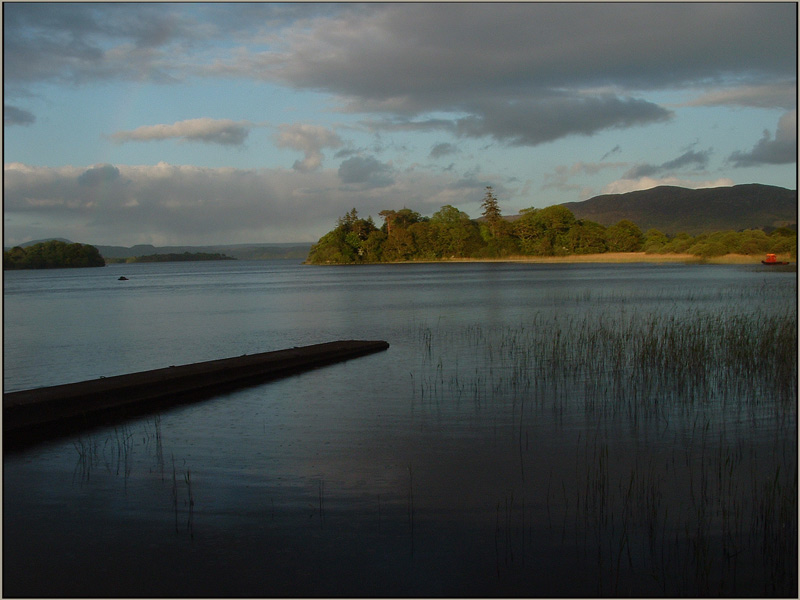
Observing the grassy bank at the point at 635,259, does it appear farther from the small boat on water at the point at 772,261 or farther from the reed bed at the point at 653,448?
the reed bed at the point at 653,448

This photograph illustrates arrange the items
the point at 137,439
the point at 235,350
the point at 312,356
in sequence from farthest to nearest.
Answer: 1. the point at 235,350
2. the point at 312,356
3. the point at 137,439

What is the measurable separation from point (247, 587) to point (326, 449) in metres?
2.70

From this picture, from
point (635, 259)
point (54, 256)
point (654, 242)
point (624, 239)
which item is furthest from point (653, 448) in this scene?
point (54, 256)

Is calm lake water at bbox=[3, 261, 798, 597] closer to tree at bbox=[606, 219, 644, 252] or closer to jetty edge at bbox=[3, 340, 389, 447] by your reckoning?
jetty edge at bbox=[3, 340, 389, 447]

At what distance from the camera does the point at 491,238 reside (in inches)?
4368

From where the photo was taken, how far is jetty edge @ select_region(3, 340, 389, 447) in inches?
284

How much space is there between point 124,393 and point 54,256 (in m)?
155

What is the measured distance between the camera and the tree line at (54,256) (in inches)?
5518

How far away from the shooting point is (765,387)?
8984 mm

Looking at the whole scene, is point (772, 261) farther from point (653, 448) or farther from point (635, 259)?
point (653, 448)

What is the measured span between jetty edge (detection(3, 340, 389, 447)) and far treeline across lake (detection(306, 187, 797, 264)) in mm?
61016

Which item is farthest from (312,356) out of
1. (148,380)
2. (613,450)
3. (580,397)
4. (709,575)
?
(709,575)

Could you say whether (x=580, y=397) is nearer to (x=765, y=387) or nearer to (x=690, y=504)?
(x=765, y=387)

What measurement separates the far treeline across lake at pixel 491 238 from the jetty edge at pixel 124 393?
61016 millimetres
